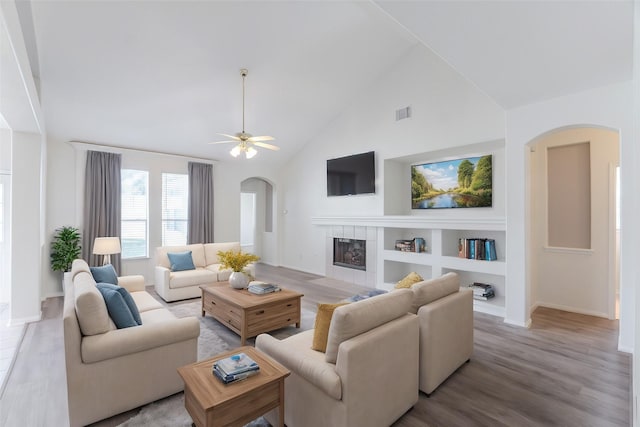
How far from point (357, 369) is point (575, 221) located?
4520 millimetres

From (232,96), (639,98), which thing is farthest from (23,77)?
(639,98)

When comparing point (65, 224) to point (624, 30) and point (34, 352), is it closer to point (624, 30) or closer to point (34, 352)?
point (34, 352)

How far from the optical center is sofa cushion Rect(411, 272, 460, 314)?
2.50m

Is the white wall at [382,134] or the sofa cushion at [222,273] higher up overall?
the white wall at [382,134]

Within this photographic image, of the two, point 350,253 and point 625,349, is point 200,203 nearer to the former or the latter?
point 350,253

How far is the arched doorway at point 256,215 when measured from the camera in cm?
927

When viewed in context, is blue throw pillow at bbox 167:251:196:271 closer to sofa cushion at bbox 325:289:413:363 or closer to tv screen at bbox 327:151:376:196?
tv screen at bbox 327:151:376:196

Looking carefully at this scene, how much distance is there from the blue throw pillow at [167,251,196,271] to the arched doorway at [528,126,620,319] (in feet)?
Result: 17.1

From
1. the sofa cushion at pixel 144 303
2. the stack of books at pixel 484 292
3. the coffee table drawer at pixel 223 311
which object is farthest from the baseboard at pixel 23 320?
the stack of books at pixel 484 292

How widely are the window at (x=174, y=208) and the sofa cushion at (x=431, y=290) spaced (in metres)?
5.63

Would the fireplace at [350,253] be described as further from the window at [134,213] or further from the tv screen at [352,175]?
the window at [134,213]

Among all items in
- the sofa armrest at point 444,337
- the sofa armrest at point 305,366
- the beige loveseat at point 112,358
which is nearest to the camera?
the sofa armrest at point 305,366

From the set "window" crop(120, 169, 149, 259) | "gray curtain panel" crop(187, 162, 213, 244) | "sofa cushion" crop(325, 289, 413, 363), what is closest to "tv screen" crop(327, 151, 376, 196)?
"gray curtain panel" crop(187, 162, 213, 244)

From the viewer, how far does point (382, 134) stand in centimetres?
587
